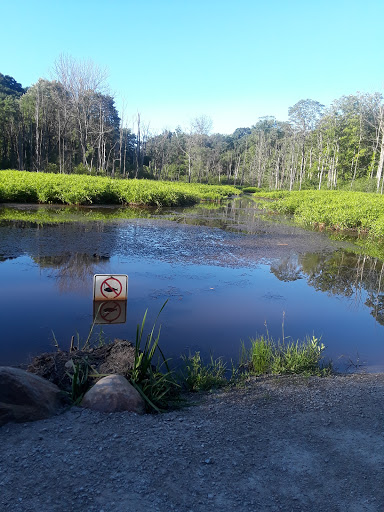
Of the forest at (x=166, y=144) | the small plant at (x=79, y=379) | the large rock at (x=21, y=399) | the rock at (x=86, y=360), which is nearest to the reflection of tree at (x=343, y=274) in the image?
the rock at (x=86, y=360)

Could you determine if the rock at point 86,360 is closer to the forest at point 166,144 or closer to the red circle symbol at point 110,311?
the red circle symbol at point 110,311

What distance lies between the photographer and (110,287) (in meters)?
4.92

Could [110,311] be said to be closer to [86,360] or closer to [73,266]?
[86,360]

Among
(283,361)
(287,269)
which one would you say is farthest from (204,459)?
(287,269)

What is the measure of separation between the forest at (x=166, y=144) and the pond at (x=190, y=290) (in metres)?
25.5

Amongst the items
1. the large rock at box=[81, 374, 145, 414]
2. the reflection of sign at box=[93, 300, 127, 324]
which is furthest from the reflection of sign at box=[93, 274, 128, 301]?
the large rock at box=[81, 374, 145, 414]

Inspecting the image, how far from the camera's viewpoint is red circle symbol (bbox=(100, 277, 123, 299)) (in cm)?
481

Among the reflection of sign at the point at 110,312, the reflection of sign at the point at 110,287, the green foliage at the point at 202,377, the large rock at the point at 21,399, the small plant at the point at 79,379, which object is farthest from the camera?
the reflection of sign at the point at 110,312

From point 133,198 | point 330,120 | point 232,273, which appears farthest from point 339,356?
point 330,120

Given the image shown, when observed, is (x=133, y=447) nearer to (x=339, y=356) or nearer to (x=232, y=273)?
(x=339, y=356)

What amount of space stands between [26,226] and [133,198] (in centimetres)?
956

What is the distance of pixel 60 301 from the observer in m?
5.55

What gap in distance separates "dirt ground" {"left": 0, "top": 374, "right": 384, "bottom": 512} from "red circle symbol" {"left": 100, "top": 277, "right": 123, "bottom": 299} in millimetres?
2076

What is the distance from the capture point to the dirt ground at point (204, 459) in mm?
2072
